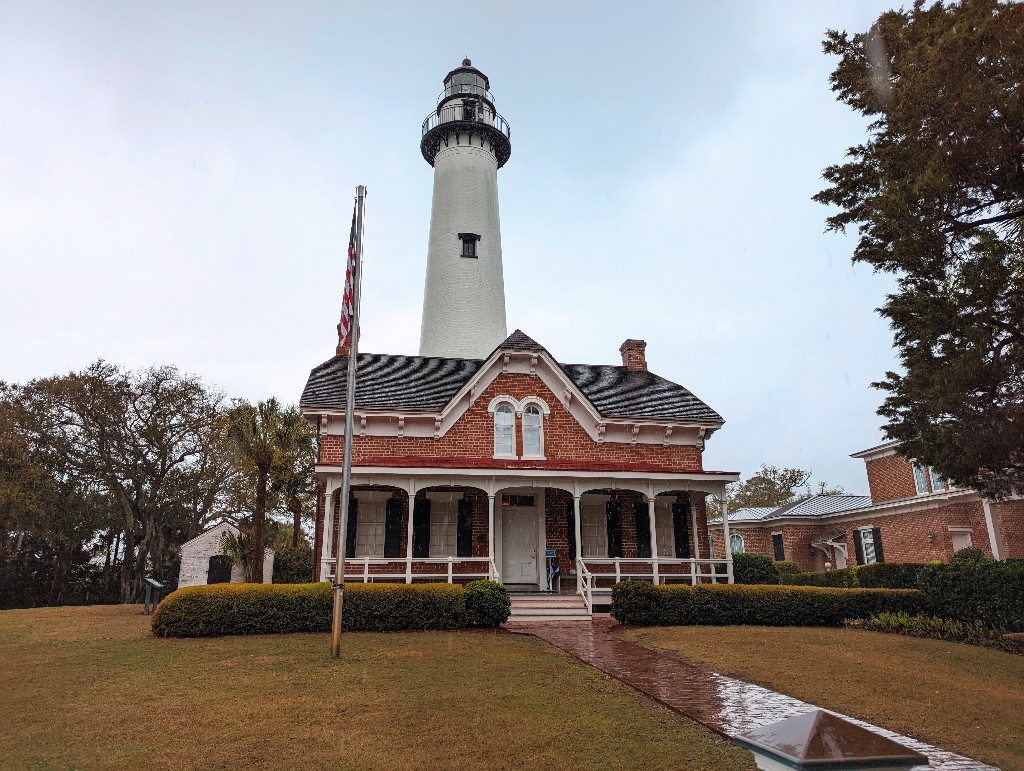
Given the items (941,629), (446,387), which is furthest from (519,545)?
(941,629)

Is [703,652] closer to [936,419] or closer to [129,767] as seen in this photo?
[936,419]

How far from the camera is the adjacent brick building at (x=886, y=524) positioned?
83.5 feet

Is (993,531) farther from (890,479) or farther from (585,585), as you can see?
(585,585)

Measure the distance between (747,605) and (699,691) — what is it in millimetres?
7917

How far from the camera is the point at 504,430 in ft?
70.5

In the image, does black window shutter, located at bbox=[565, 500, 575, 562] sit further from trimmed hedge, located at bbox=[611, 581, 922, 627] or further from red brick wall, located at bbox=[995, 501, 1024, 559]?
red brick wall, located at bbox=[995, 501, 1024, 559]

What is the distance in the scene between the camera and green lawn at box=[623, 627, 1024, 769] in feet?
22.6

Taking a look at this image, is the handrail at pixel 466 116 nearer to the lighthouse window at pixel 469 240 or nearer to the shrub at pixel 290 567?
the lighthouse window at pixel 469 240

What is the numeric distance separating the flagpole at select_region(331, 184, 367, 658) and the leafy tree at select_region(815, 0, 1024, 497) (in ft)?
30.3

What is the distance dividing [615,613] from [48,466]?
3106cm

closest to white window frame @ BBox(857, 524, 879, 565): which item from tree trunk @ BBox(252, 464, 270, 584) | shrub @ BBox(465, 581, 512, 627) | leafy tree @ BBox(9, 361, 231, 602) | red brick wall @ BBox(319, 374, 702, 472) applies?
red brick wall @ BBox(319, 374, 702, 472)

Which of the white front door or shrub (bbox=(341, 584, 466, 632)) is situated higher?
the white front door

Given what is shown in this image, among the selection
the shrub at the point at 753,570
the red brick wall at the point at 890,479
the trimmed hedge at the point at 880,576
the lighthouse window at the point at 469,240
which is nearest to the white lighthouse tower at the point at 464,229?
A: the lighthouse window at the point at 469,240

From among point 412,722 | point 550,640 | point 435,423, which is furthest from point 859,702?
point 435,423
